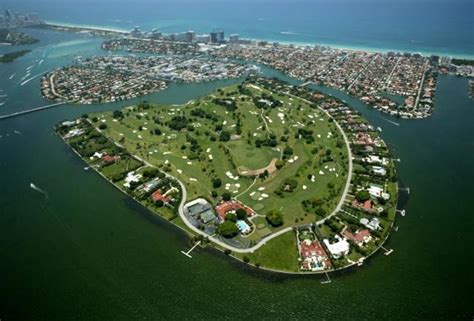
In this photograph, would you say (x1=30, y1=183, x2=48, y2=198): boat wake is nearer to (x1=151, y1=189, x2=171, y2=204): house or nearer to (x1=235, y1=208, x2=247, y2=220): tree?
(x1=151, y1=189, x2=171, y2=204): house

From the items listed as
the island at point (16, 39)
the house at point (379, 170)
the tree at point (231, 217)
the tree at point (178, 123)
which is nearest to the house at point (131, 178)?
the tree at point (178, 123)

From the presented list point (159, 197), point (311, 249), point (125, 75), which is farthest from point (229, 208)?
point (125, 75)

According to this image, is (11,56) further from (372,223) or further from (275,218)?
(372,223)

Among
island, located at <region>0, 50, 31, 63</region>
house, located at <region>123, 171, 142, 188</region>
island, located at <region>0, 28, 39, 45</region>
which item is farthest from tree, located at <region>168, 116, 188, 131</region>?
island, located at <region>0, 28, 39, 45</region>

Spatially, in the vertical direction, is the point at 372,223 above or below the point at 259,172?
above

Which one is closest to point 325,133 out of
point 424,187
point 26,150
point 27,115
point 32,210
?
point 424,187

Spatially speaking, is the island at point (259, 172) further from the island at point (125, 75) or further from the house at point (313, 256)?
the island at point (125, 75)

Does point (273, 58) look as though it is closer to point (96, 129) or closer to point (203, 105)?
point (203, 105)
